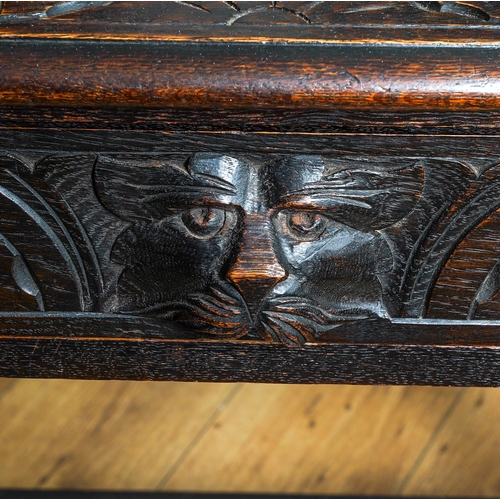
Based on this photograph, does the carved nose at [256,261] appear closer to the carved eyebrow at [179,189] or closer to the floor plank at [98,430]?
the carved eyebrow at [179,189]

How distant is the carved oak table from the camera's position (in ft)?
1.39

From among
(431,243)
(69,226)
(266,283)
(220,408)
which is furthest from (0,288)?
(220,408)

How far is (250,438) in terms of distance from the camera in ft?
3.19

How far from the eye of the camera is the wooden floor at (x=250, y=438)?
3.10 ft

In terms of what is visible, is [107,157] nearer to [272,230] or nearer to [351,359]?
[272,230]

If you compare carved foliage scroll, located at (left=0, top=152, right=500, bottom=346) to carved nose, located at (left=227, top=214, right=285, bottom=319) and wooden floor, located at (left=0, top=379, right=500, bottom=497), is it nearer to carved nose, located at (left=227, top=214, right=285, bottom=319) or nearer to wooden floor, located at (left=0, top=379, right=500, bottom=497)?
carved nose, located at (left=227, top=214, right=285, bottom=319)

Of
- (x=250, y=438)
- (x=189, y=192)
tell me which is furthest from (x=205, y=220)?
(x=250, y=438)

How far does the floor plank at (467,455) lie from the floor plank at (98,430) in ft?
0.90

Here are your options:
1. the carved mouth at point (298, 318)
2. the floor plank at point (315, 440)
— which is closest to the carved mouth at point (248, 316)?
the carved mouth at point (298, 318)

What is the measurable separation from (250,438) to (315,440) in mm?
81

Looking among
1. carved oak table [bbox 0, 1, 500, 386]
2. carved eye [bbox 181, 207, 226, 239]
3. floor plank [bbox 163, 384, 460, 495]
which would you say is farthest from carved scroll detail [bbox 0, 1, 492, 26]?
floor plank [bbox 163, 384, 460, 495]

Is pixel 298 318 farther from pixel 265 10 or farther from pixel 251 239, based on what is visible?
pixel 265 10

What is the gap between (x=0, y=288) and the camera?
55 centimetres

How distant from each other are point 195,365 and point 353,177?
202mm
